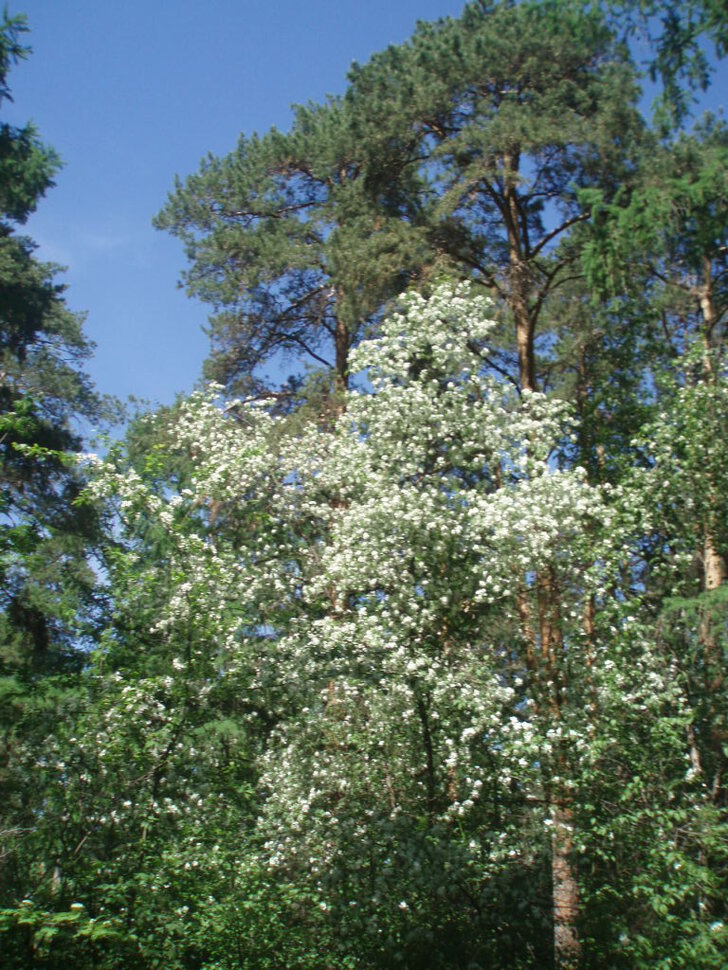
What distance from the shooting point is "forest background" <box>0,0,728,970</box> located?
6961 mm

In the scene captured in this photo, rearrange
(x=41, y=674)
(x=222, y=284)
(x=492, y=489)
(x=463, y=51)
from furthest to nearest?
1. (x=222, y=284)
2. (x=463, y=51)
3. (x=492, y=489)
4. (x=41, y=674)

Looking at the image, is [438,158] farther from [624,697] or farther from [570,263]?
[624,697]

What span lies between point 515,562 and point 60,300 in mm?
12165

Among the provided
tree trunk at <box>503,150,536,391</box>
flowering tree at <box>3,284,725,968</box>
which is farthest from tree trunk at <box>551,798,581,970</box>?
tree trunk at <box>503,150,536,391</box>

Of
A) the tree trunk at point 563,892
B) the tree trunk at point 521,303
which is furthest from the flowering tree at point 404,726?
the tree trunk at point 521,303

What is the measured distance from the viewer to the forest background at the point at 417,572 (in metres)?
6.96

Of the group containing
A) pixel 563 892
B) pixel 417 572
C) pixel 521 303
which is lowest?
pixel 563 892

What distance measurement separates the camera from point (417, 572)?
9.09 metres

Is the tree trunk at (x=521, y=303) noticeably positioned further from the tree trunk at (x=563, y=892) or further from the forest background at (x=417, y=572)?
the tree trunk at (x=563, y=892)

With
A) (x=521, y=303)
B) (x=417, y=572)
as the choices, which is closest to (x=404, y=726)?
(x=417, y=572)

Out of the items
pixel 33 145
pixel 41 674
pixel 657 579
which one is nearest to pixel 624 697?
pixel 657 579

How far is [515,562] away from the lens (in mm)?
9039

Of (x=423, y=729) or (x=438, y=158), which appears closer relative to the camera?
(x=423, y=729)

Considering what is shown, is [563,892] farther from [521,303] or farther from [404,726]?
[521,303]
